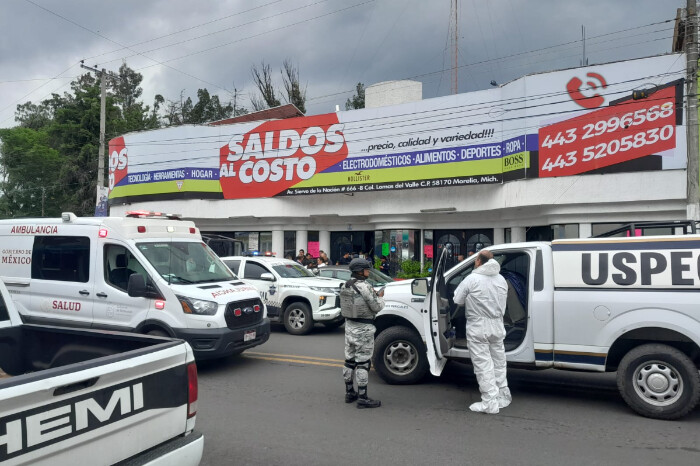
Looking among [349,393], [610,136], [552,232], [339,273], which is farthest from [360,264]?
[552,232]

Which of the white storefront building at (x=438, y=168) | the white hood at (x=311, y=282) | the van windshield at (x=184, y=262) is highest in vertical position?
the white storefront building at (x=438, y=168)

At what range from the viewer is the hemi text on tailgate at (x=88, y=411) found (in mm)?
2338

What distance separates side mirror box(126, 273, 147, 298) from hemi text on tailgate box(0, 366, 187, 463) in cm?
452

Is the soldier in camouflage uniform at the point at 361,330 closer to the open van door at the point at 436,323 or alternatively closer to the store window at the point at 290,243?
the open van door at the point at 436,323

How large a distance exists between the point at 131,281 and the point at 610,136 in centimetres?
1567

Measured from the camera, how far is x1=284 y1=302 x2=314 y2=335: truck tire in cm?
1153

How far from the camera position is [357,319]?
6234 mm

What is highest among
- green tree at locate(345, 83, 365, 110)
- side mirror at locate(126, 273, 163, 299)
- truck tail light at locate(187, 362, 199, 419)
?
green tree at locate(345, 83, 365, 110)

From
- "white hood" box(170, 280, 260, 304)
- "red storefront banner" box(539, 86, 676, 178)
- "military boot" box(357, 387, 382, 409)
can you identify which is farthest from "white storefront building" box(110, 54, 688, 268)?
"military boot" box(357, 387, 382, 409)

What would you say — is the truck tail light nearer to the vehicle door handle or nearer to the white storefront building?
the vehicle door handle

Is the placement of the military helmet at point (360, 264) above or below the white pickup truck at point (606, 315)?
above

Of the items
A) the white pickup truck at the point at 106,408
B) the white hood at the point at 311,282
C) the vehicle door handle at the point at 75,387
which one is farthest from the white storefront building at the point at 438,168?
the vehicle door handle at the point at 75,387

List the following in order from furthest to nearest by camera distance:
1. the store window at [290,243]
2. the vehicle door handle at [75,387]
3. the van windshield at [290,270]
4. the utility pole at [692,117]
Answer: the store window at [290,243]
the utility pole at [692,117]
the van windshield at [290,270]
the vehicle door handle at [75,387]

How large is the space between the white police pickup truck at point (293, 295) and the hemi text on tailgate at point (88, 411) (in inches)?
312
